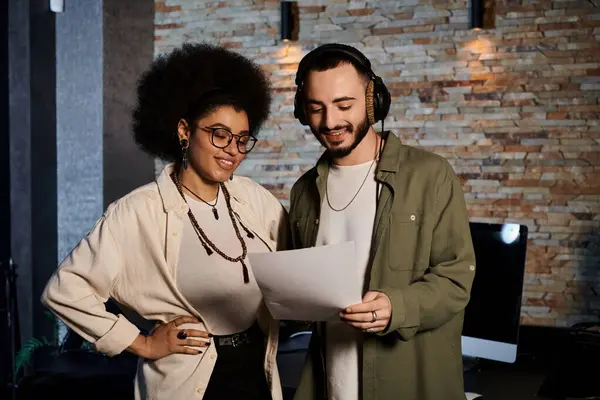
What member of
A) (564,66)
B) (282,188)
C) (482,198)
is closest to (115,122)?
(282,188)

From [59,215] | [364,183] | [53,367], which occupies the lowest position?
[53,367]

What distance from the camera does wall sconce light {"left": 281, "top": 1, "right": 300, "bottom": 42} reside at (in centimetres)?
482

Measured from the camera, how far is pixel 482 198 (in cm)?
448

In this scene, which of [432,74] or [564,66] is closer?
[564,66]

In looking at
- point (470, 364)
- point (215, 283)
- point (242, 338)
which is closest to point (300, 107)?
point (215, 283)

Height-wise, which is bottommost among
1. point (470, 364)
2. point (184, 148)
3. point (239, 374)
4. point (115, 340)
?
point (470, 364)

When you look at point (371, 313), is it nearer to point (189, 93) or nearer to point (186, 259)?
point (186, 259)

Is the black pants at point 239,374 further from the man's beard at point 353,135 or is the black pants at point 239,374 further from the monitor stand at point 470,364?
the monitor stand at point 470,364

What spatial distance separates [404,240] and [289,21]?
323cm

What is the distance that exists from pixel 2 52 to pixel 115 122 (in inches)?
40.1

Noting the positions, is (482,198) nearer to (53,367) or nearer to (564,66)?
(564,66)

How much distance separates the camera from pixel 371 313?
5.53 ft

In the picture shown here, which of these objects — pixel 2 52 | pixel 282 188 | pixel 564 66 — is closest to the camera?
pixel 564 66

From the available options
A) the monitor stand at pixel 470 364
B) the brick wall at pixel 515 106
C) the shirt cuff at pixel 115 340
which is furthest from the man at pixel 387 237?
the brick wall at pixel 515 106
